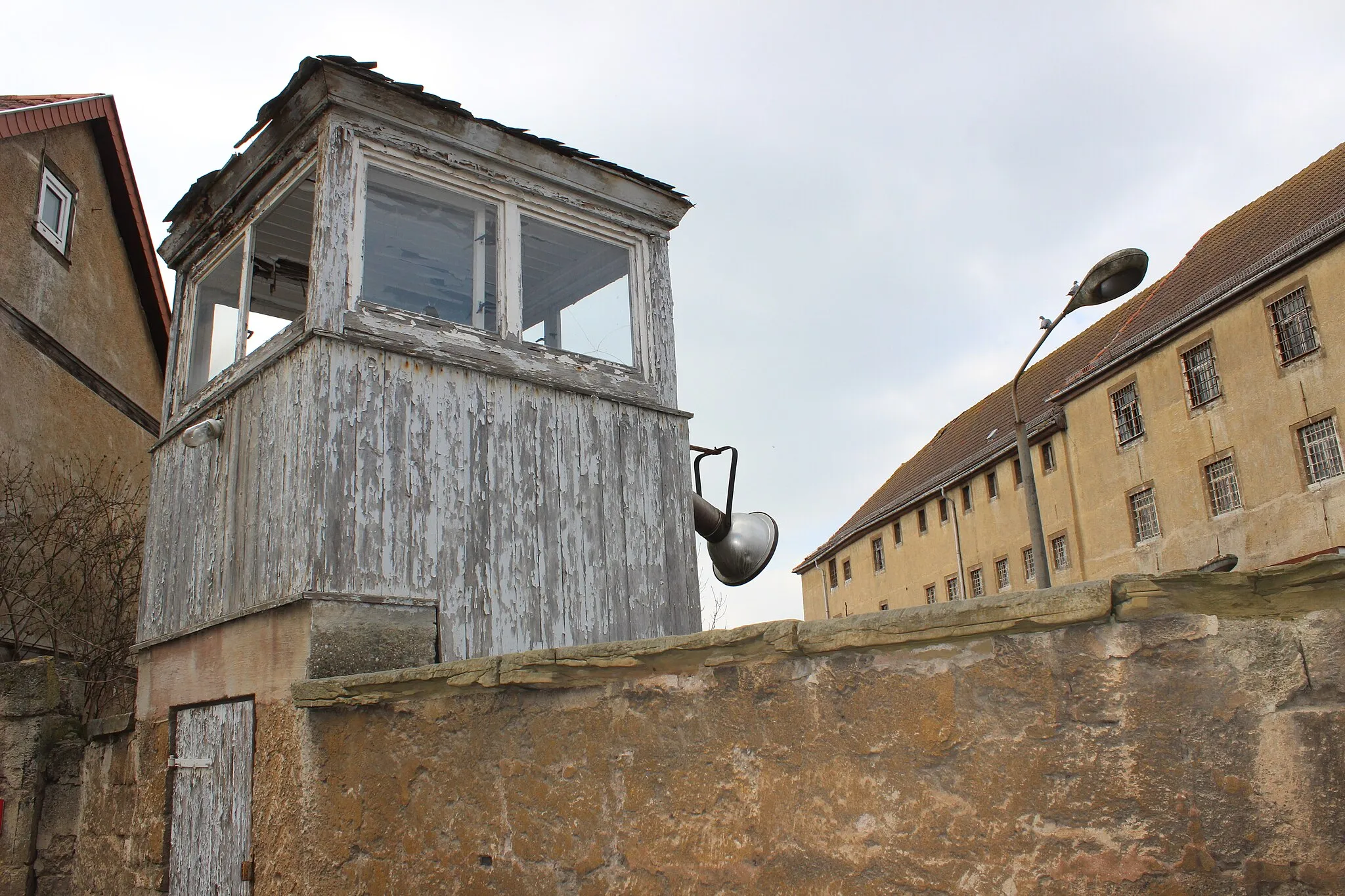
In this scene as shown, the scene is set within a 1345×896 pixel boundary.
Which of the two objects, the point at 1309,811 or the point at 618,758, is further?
the point at 618,758

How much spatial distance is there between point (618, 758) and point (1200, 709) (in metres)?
1.67

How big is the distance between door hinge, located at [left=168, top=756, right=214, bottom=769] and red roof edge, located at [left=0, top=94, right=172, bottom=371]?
8.26 meters

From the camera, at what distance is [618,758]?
10.2 ft

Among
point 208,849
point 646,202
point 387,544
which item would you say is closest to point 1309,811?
point 387,544

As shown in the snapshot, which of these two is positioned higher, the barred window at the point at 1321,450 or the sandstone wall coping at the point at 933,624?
the barred window at the point at 1321,450

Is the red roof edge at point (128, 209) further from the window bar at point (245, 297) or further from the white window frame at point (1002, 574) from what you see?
the white window frame at point (1002, 574)

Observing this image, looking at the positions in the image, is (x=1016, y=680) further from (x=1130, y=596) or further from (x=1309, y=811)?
(x=1309, y=811)

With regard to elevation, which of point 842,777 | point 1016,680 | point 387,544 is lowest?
point 842,777

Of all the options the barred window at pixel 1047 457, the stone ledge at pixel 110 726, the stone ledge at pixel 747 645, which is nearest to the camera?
the stone ledge at pixel 747 645

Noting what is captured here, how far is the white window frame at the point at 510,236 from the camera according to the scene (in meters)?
5.73

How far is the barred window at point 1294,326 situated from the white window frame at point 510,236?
1646 centimetres

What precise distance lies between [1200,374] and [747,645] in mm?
21332

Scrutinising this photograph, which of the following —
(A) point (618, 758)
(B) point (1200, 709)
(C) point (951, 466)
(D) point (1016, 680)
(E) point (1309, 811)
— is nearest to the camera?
(E) point (1309, 811)

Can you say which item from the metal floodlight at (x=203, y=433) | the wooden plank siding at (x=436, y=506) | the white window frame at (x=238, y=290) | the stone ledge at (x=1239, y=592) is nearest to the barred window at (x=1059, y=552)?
the wooden plank siding at (x=436, y=506)
